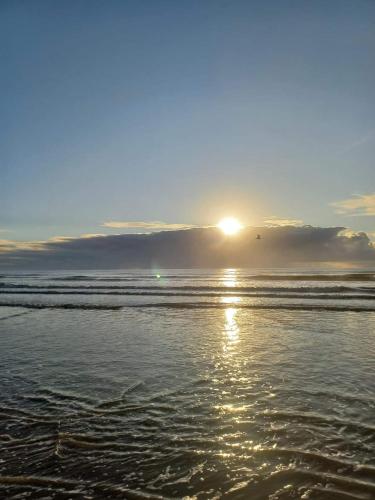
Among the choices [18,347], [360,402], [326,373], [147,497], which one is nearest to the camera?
[147,497]

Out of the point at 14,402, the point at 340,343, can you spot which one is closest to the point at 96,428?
the point at 14,402

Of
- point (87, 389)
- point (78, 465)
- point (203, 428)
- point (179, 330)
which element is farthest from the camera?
point (179, 330)

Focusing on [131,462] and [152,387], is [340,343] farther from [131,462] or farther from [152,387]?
[131,462]

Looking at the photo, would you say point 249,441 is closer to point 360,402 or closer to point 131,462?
point 131,462

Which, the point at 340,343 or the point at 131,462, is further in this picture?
the point at 340,343

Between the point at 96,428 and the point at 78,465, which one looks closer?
the point at 78,465

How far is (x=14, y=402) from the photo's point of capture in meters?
6.82

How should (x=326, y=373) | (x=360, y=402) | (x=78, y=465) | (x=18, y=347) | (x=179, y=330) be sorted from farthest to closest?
(x=179, y=330), (x=18, y=347), (x=326, y=373), (x=360, y=402), (x=78, y=465)

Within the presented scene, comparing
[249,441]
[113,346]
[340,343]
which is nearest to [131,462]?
[249,441]

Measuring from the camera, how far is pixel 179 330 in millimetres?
15414

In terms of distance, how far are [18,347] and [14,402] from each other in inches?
224

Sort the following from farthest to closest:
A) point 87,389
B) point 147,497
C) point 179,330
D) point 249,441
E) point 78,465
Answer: point 179,330 < point 87,389 < point 249,441 < point 78,465 < point 147,497

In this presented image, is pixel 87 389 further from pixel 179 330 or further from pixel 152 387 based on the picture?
pixel 179 330

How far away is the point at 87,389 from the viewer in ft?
25.0
